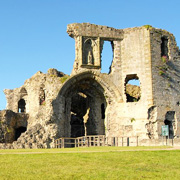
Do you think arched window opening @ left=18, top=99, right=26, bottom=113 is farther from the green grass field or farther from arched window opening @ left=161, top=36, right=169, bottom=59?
the green grass field

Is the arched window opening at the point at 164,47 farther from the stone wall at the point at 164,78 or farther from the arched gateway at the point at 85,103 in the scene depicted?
the arched gateway at the point at 85,103

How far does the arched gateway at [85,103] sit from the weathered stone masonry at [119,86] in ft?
0.25

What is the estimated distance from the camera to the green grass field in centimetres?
1010

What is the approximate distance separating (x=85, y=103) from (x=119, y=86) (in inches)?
241

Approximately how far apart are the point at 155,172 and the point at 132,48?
18.8 metres

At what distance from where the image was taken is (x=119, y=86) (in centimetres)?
2880

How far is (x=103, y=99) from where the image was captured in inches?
1195

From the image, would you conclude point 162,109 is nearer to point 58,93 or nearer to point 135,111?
point 135,111

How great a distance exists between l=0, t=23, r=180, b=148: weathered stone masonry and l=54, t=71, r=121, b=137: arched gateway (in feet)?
0.25

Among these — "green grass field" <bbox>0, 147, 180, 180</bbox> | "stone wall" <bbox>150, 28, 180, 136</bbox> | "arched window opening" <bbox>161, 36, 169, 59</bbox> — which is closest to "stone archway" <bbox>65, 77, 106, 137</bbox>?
"stone wall" <bbox>150, 28, 180, 136</bbox>

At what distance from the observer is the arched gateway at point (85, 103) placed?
28.2 meters

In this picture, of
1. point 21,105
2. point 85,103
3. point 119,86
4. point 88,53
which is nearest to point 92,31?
point 88,53

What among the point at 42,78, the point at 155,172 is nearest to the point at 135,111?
the point at 42,78

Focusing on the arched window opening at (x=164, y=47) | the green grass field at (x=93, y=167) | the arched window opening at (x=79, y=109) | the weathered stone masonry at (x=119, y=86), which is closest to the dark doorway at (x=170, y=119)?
the weathered stone masonry at (x=119, y=86)
